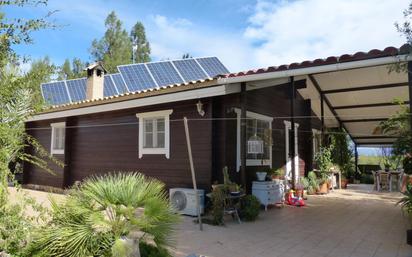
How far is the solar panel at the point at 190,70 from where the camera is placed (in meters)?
12.3

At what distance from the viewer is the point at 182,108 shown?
8461mm

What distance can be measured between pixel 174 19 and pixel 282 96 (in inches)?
236

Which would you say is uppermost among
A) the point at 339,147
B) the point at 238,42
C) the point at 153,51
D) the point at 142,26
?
the point at 142,26

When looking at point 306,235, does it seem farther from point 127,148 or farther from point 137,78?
point 137,78

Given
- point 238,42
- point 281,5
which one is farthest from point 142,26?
point 281,5

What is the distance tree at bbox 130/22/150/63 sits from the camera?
3480 cm

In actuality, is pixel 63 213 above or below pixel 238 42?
below

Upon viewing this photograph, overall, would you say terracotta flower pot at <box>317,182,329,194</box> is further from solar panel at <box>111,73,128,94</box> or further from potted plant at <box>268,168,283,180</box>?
solar panel at <box>111,73,128,94</box>

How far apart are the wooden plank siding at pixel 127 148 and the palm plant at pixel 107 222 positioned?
13.2ft

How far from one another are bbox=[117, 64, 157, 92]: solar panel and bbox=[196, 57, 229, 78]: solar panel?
1.97m

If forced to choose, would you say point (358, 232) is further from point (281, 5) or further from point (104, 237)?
point (281, 5)

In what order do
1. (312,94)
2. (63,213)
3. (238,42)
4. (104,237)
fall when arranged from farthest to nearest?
(238,42) < (312,94) < (63,213) < (104,237)

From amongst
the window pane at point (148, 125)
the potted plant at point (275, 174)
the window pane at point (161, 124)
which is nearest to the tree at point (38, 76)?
the window pane at point (161, 124)

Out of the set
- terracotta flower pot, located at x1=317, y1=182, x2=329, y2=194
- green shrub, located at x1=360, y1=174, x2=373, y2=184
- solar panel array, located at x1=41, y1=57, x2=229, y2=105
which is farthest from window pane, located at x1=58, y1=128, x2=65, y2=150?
green shrub, located at x1=360, y1=174, x2=373, y2=184
